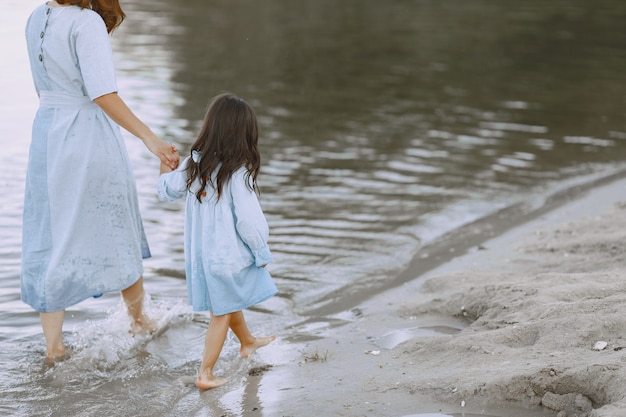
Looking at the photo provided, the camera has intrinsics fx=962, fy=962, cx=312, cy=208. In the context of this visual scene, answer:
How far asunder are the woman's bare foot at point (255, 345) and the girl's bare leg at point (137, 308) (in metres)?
0.65

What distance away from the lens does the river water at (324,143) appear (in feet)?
16.1

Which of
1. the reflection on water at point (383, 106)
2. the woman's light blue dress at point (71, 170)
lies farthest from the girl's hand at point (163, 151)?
the reflection on water at point (383, 106)

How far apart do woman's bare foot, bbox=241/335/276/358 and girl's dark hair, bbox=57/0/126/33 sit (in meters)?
1.69

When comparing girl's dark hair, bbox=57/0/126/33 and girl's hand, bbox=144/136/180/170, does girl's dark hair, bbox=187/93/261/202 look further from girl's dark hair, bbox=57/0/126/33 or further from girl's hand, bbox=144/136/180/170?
girl's dark hair, bbox=57/0/126/33

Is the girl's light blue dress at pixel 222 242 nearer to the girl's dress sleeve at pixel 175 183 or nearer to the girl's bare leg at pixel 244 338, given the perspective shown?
the girl's dress sleeve at pixel 175 183

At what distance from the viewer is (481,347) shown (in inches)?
168

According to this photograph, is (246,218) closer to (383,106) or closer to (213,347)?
(213,347)

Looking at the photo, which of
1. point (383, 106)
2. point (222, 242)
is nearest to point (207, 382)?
point (222, 242)

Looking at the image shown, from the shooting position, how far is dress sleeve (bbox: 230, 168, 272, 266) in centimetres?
429

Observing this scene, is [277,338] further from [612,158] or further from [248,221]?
[612,158]

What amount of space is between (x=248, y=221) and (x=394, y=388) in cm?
97

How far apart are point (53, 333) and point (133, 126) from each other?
111 cm

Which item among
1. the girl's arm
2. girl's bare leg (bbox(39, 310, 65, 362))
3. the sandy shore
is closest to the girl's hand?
the girl's arm

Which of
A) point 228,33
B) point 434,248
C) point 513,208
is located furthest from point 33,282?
point 228,33
